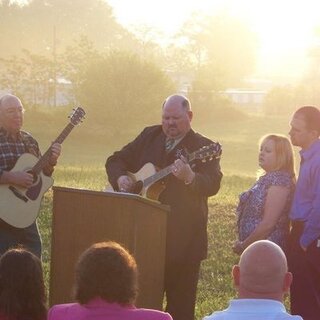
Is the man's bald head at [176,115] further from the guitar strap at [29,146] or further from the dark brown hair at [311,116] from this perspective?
the guitar strap at [29,146]

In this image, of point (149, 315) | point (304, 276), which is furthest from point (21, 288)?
point (304, 276)

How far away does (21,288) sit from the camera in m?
4.53

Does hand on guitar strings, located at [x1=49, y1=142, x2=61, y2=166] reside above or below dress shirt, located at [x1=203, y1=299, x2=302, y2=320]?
above

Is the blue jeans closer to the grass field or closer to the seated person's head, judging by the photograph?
the grass field

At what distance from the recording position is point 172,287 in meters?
6.86

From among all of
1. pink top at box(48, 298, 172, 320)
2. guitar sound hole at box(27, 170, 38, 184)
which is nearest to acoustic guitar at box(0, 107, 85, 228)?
guitar sound hole at box(27, 170, 38, 184)

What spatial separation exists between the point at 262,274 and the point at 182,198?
253 centimetres

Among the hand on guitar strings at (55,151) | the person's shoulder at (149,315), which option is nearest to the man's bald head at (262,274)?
the person's shoulder at (149,315)

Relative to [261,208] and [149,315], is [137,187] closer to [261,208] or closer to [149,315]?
[261,208]

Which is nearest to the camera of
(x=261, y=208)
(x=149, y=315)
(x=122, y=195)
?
(x=149, y=315)

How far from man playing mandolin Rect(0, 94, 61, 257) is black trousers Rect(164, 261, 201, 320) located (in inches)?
56.7

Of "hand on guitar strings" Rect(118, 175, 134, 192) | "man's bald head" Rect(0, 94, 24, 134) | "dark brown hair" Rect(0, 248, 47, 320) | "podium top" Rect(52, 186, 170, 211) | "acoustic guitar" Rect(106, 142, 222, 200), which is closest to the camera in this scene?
"dark brown hair" Rect(0, 248, 47, 320)

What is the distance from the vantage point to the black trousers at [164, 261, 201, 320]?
22.5 feet

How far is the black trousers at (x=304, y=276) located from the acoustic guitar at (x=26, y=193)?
2189 millimetres
